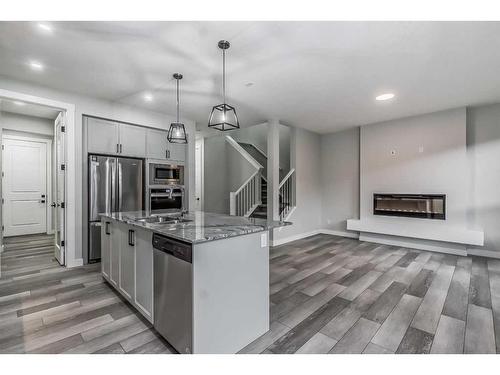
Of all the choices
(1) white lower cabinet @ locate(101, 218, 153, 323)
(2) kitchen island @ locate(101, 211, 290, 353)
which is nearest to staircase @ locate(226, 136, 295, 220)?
(1) white lower cabinet @ locate(101, 218, 153, 323)

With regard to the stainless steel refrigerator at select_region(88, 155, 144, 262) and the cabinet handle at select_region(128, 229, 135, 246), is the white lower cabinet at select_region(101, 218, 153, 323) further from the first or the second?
the stainless steel refrigerator at select_region(88, 155, 144, 262)

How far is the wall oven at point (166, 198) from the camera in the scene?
4.45m

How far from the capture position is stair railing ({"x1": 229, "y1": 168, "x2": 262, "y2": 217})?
5.80 metres

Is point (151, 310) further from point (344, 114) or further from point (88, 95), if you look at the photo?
point (344, 114)

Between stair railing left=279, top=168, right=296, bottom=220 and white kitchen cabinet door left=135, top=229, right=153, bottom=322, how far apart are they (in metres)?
3.67

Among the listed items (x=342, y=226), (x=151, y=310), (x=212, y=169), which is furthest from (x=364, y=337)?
(x=212, y=169)

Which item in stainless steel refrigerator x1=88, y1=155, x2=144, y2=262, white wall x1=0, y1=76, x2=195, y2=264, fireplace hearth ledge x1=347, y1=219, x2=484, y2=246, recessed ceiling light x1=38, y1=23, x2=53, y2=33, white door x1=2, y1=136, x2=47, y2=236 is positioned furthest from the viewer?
white door x1=2, y1=136, x2=47, y2=236

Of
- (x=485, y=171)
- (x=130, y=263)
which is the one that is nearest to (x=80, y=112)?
(x=130, y=263)

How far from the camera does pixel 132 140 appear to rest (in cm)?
429

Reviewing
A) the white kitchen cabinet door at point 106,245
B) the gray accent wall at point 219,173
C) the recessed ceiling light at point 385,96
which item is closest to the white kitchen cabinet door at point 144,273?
the white kitchen cabinet door at point 106,245

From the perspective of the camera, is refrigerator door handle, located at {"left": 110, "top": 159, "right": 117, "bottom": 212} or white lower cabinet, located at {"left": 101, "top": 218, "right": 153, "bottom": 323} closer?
white lower cabinet, located at {"left": 101, "top": 218, "right": 153, "bottom": 323}

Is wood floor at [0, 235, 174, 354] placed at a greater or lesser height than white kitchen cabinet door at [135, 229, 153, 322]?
lesser

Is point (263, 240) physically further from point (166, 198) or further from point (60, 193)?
point (60, 193)
